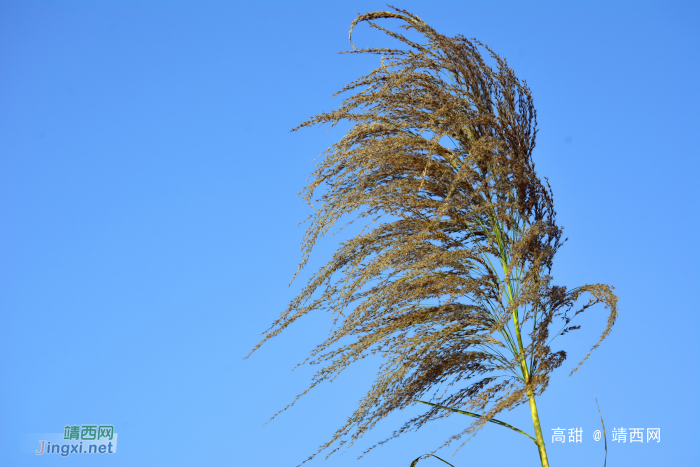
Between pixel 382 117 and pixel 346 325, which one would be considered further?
pixel 382 117

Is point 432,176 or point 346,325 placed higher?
point 432,176

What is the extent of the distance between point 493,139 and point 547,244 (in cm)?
58

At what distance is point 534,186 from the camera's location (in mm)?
2799

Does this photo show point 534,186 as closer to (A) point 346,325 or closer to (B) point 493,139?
(B) point 493,139

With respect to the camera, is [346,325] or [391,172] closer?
[346,325]

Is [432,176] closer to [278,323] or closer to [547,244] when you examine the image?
[547,244]

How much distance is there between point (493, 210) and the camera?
2.76 metres

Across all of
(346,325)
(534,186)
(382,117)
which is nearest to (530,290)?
(534,186)

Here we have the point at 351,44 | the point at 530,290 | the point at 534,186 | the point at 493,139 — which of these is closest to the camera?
the point at 530,290

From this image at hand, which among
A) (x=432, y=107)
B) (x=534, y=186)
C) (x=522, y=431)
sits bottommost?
(x=522, y=431)

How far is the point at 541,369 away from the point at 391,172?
3.56 feet

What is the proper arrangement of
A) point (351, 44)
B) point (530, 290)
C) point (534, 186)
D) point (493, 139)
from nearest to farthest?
point (530, 290) < point (493, 139) < point (534, 186) < point (351, 44)

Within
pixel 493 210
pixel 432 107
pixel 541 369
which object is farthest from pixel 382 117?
pixel 541 369

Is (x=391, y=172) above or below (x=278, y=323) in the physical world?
above
